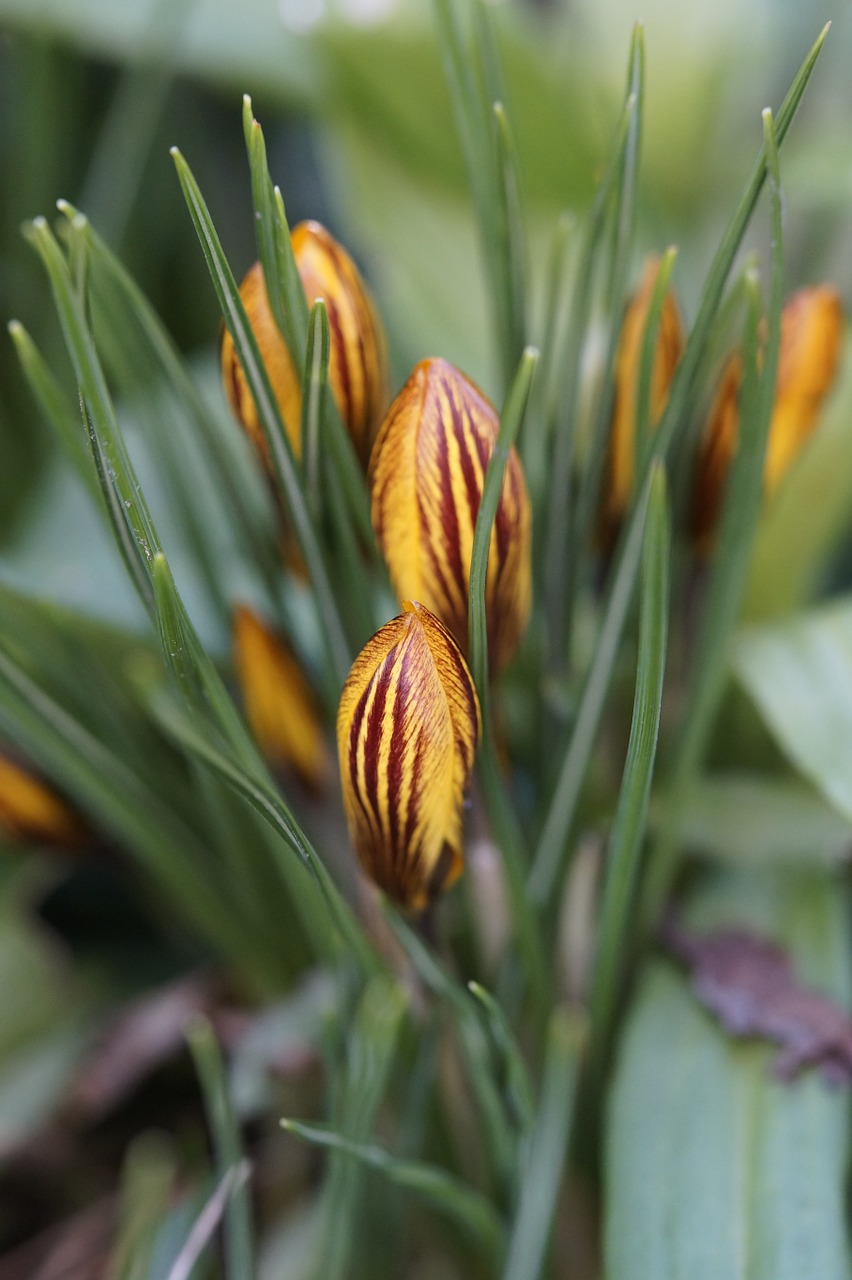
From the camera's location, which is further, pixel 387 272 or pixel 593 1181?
pixel 387 272

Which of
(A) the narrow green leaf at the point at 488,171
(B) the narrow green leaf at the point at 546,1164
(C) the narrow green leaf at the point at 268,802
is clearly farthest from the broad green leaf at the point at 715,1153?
(A) the narrow green leaf at the point at 488,171

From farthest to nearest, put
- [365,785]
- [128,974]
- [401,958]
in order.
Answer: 1. [128,974]
2. [401,958]
3. [365,785]

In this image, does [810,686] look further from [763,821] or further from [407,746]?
[407,746]

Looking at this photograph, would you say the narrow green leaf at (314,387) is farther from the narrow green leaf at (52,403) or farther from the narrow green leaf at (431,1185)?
the narrow green leaf at (431,1185)

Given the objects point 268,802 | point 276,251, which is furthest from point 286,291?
point 268,802

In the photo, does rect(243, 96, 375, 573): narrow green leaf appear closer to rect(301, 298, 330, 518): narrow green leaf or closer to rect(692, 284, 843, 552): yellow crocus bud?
rect(301, 298, 330, 518): narrow green leaf

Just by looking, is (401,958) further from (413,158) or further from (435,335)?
(413,158)

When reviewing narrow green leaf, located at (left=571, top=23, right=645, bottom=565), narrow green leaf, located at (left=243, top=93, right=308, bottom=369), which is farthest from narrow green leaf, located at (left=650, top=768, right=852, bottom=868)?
narrow green leaf, located at (left=243, top=93, right=308, bottom=369)

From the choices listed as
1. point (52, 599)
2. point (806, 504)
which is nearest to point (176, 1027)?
point (52, 599)
